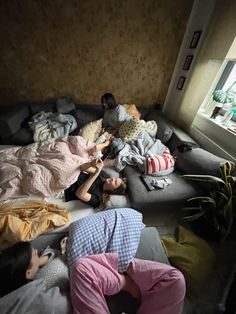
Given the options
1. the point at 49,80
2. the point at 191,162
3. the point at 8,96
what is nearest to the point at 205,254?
the point at 191,162

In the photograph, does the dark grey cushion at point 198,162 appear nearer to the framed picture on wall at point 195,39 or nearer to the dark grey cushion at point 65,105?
the framed picture on wall at point 195,39

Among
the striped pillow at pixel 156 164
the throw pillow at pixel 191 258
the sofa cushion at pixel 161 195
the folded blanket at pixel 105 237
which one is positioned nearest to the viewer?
the folded blanket at pixel 105 237

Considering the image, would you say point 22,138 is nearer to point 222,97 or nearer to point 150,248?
point 150,248

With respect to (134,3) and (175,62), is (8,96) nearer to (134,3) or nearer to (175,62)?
(134,3)

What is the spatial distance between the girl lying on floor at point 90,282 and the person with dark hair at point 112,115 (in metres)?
1.43

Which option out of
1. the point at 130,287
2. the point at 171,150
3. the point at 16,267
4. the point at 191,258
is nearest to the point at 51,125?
the point at 171,150

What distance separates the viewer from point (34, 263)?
2.69 feet

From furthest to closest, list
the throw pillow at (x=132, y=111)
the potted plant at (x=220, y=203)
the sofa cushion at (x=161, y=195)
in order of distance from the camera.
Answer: the throw pillow at (x=132, y=111)
the sofa cushion at (x=161, y=195)
the potted plant at (x=220, y=203)

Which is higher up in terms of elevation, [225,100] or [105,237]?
[225,100]

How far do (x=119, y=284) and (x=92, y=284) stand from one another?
167 mm

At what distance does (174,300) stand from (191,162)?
1.09 meters

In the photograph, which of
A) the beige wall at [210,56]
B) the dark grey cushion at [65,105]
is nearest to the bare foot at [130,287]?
the beige wall at [210,56]

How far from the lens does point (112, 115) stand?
213 centimetres

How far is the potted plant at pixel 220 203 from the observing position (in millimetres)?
1208
